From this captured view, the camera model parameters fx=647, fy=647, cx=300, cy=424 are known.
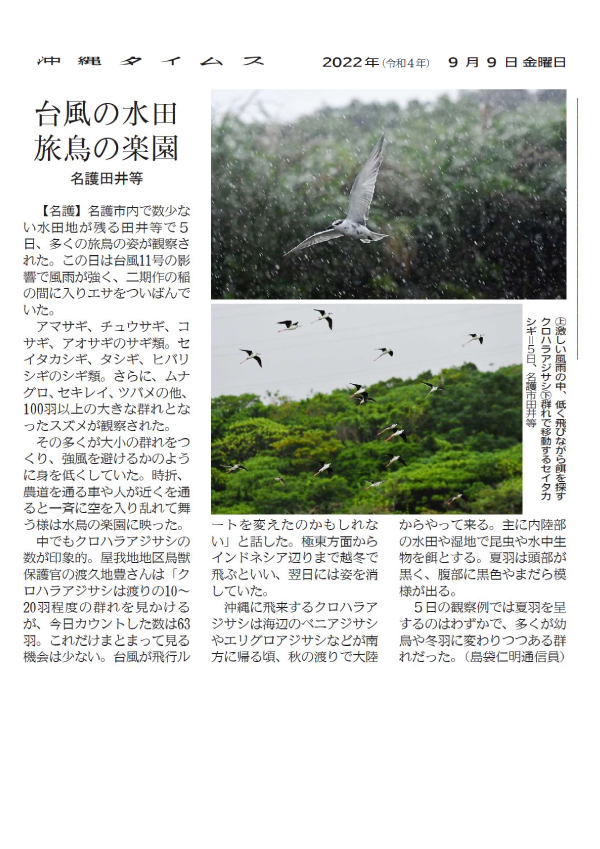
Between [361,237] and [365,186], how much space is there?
27 centimetres

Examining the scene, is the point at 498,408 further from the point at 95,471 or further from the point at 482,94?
the point at 95,471

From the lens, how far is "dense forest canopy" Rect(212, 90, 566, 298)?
3602 mm

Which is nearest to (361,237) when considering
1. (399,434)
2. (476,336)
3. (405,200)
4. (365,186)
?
(365,186)

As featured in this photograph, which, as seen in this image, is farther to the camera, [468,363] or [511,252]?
[511,252]

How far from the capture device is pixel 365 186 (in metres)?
3.42

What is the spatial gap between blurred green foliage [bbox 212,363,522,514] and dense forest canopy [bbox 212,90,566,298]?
633mm

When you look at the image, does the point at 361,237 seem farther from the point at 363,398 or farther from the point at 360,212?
the point at 363,398

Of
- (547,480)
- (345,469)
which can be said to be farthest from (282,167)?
(547,480)

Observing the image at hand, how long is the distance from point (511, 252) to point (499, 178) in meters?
0.45

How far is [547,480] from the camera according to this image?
10.9 feet

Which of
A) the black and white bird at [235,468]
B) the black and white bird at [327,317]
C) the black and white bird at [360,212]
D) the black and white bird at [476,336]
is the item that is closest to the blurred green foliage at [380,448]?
the black and white bird at [235,468]

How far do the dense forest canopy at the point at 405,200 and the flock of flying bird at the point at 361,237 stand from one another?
4.2 inches

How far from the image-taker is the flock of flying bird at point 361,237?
3402 millimetres

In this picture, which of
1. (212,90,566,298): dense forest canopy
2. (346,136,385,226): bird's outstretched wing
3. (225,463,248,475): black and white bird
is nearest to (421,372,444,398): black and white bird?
(212,90,566,298): dense forest canopy
